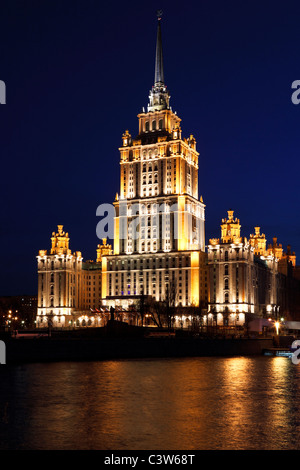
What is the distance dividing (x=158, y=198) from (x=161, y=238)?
436 inches

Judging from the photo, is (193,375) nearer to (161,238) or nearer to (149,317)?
(149,317)

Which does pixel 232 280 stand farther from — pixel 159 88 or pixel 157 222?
pixel 159 88

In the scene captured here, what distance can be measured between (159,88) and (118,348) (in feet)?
416

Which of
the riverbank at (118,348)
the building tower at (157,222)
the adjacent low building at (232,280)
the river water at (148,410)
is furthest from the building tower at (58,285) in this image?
the river water at (148,410)

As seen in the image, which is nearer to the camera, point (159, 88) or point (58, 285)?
point (58, 285)

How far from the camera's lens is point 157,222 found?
17762cm

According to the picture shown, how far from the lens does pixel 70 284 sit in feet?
606

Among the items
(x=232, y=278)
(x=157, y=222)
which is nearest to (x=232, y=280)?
(x=232, y=278)

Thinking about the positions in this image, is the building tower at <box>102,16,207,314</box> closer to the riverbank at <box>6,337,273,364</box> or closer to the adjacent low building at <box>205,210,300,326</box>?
the adjacent low building at <box>205,210,300,326</box>

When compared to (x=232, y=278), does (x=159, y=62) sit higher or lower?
higher

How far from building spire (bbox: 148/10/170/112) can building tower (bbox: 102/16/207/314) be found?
1.58 m

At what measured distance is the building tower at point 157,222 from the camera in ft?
564
